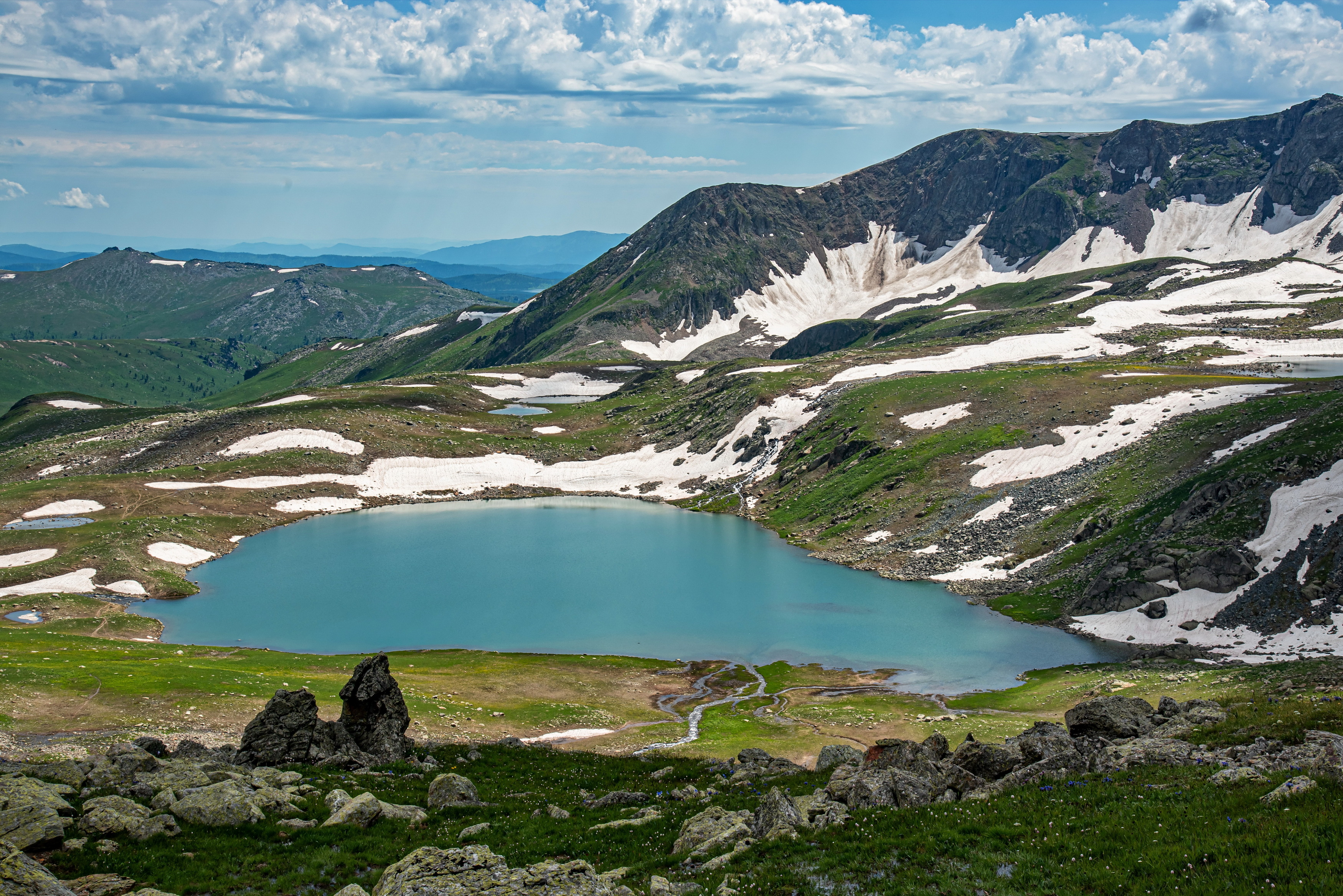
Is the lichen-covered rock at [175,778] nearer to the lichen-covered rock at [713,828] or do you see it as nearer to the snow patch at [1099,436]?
the lichen-covered rock at [713,828]

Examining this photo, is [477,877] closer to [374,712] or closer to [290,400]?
[374,712]

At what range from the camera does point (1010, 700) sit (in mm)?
52531

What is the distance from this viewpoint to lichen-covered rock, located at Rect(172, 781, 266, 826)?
2283 centimetres

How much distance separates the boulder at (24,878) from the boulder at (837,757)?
2165 cm

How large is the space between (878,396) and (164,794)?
110593 millimetres

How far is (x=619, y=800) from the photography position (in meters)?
A: 28.0

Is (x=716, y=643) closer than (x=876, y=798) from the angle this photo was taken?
No

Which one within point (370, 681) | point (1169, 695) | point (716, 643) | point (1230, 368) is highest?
point (1230, 368)

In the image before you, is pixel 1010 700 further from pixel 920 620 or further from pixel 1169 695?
pixel 920 620

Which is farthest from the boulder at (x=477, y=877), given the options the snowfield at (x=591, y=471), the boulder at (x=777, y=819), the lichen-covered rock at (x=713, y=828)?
the snowfield at (x=591, y=471)

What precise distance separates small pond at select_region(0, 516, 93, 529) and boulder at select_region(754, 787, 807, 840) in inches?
3798

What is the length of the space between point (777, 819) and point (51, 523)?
337 ft

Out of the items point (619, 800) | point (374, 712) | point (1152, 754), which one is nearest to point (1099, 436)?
point (1152, 754)

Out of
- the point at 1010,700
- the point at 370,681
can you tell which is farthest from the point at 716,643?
the point at 370,681
